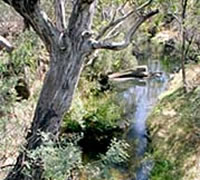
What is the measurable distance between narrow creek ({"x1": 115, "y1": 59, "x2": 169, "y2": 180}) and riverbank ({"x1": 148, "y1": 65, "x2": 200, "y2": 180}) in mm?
372

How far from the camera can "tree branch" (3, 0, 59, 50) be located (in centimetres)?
617

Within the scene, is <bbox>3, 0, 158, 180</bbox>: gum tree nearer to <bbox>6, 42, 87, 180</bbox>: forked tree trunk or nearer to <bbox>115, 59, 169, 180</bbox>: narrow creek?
<bbox>6, 42, 87, 180</bbox>: forked tree trunk

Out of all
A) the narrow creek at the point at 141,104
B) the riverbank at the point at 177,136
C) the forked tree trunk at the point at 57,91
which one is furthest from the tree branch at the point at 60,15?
the narrow creek at the point at 141,104

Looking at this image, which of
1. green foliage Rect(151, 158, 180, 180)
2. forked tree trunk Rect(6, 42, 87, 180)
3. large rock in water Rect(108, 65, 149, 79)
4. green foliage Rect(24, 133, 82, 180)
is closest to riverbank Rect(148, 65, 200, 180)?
green foliage Rect(151, 158, 180, 180)

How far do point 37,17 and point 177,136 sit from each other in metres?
6.62

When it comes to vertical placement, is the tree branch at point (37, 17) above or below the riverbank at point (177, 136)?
above

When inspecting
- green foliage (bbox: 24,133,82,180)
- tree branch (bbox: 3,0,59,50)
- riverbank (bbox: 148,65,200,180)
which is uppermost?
tree branch (bbox: 3,0,59,50)

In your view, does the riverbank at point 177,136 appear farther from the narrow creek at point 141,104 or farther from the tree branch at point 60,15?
the tree branch at point 60,15

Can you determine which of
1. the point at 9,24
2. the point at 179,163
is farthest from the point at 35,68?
the point at 179,163

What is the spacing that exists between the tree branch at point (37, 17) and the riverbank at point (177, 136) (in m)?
4.51

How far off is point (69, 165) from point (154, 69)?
22.6 meters

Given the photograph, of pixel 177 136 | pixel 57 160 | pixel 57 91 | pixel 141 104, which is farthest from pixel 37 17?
pixel 141 104

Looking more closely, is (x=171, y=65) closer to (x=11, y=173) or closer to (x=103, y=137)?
(x=103, y=137)

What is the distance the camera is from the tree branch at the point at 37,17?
20.2 ft
